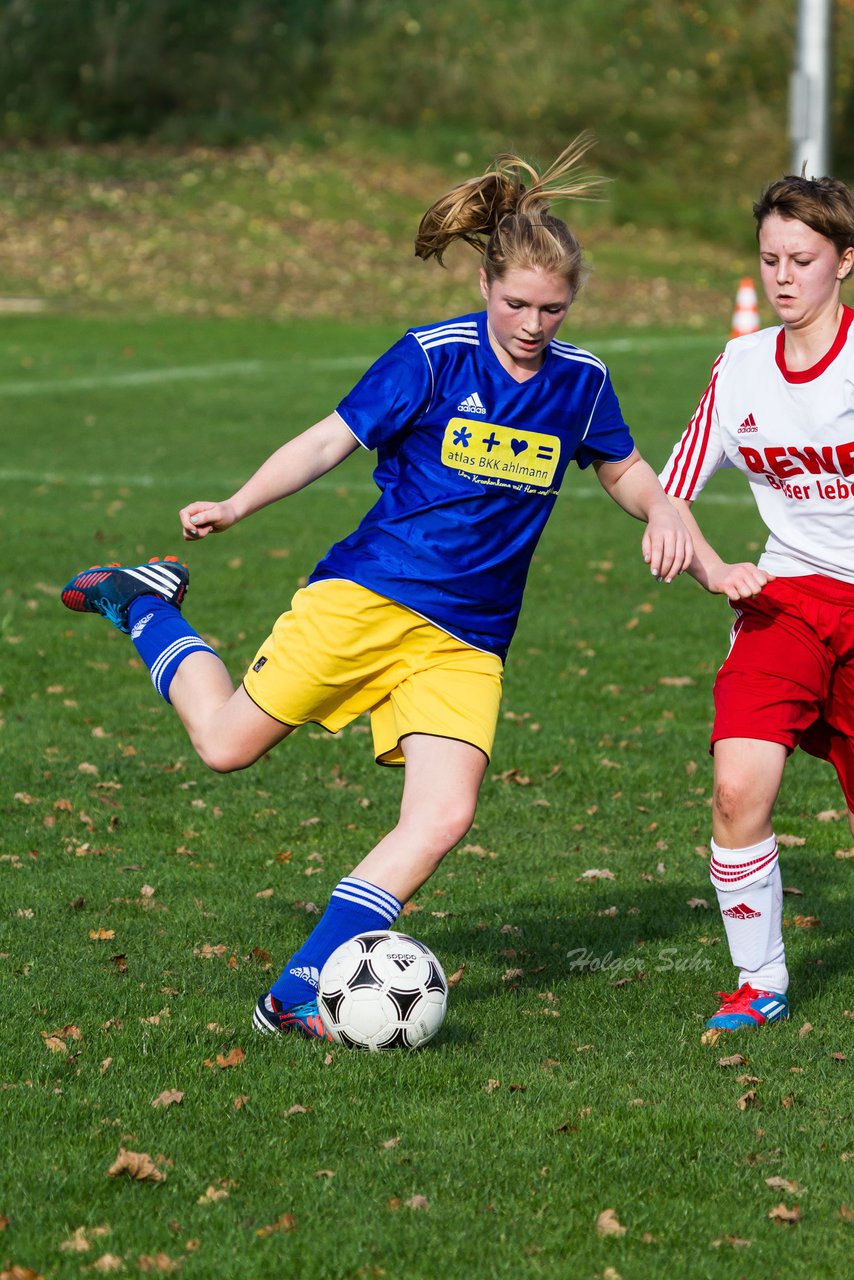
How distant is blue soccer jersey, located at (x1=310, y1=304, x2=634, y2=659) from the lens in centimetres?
472

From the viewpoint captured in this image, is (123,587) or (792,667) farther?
(123,587)

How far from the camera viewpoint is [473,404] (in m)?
4.71

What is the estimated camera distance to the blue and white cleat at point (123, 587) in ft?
18.6

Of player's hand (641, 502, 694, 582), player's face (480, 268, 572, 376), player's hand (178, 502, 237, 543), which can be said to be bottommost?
player's hand (641, 502, 694, 582)

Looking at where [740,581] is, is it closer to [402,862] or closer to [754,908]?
[754,908]

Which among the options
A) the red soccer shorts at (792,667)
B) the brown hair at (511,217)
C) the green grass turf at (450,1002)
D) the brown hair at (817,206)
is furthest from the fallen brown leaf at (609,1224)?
the brown hair at (817,206)

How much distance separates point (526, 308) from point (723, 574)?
0.89 meters

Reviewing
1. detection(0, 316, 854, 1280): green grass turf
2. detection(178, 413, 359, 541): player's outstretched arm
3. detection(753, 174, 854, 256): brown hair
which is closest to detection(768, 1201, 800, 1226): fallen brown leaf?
detection(0, 316, 854, 1280): green grass turf

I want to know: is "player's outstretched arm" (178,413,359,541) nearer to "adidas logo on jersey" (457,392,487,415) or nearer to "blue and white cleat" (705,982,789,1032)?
"adidas logo on jersey" (457,392,487,415)

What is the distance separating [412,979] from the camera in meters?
4.60

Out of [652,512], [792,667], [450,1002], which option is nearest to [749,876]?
[792,667]

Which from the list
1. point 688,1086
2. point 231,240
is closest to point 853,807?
point 688,1086

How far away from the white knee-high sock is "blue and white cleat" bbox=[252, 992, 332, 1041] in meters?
1.17

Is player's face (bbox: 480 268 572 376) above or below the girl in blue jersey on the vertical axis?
above
